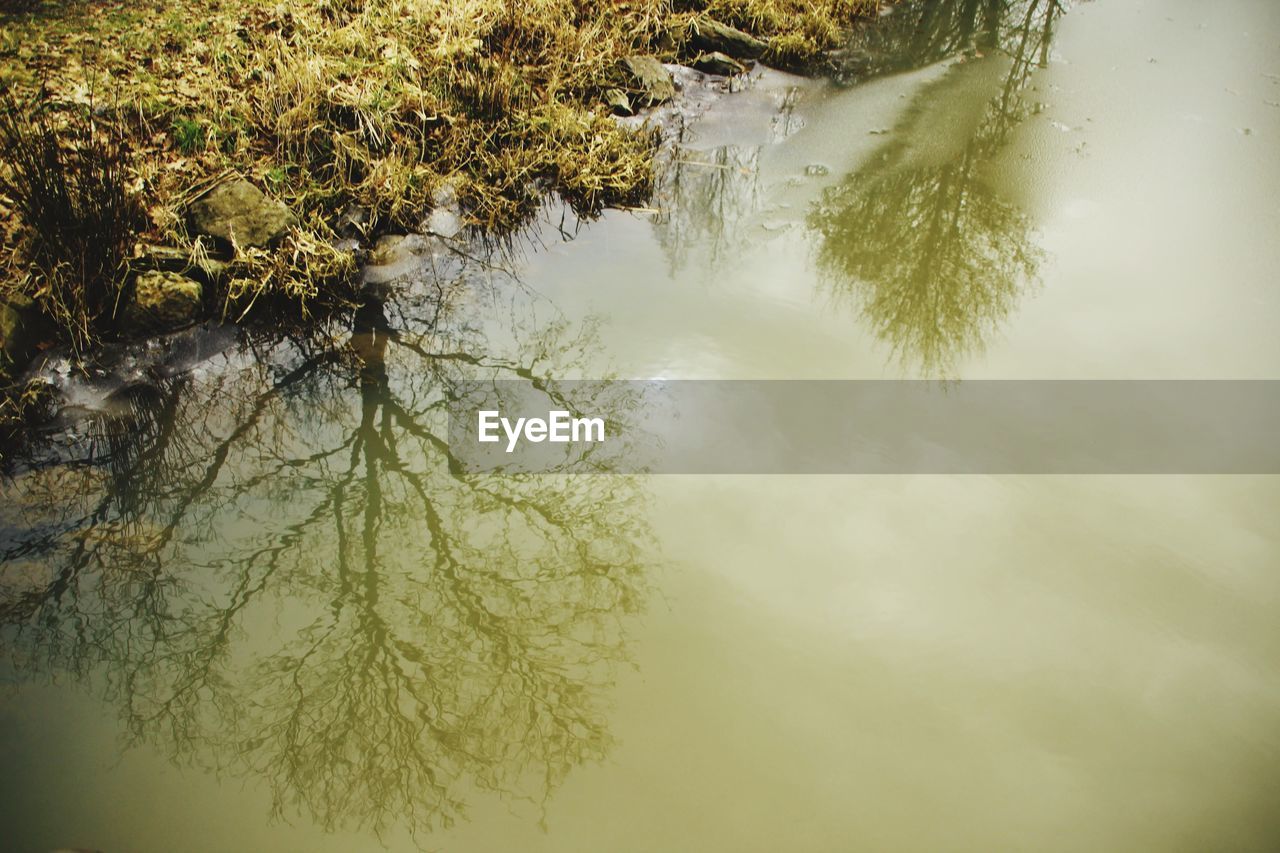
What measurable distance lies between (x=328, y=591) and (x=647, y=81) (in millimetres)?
4713

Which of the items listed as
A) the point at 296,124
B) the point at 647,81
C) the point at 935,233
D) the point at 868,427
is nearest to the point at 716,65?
the point at 647,81

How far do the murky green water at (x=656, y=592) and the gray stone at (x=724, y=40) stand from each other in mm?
2925

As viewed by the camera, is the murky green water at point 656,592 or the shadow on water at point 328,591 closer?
the murky green water at point 656,592

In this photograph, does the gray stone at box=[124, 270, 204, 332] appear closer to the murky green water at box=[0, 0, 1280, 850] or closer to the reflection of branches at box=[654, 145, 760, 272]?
the murky green water at box=[0, 0, 1280, 850]

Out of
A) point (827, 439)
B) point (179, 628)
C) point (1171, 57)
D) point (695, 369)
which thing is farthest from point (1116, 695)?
point (1171, 57)

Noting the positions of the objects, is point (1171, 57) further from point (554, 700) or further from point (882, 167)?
point (554, 700)

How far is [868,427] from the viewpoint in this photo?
3258 mm

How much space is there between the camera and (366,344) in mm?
3838

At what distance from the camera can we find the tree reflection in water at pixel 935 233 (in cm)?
390

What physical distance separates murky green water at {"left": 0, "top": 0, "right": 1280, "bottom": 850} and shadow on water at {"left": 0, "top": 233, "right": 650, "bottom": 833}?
0.05 feet

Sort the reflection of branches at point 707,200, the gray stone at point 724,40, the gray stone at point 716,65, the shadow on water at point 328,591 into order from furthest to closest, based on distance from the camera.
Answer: the gray stone at point 724,40 < the gray stone at point 716,65 < the reflection of branches at point 707,200 < the shadow on water at point 328,591

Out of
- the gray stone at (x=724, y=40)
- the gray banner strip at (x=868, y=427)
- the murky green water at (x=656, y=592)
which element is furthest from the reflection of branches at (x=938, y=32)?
the gray banner strip at (x=868, y=427)

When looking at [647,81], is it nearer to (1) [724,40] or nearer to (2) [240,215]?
(1) [724,40]

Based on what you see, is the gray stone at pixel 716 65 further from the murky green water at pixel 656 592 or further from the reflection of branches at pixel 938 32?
the murky green water at pixel 656 592
